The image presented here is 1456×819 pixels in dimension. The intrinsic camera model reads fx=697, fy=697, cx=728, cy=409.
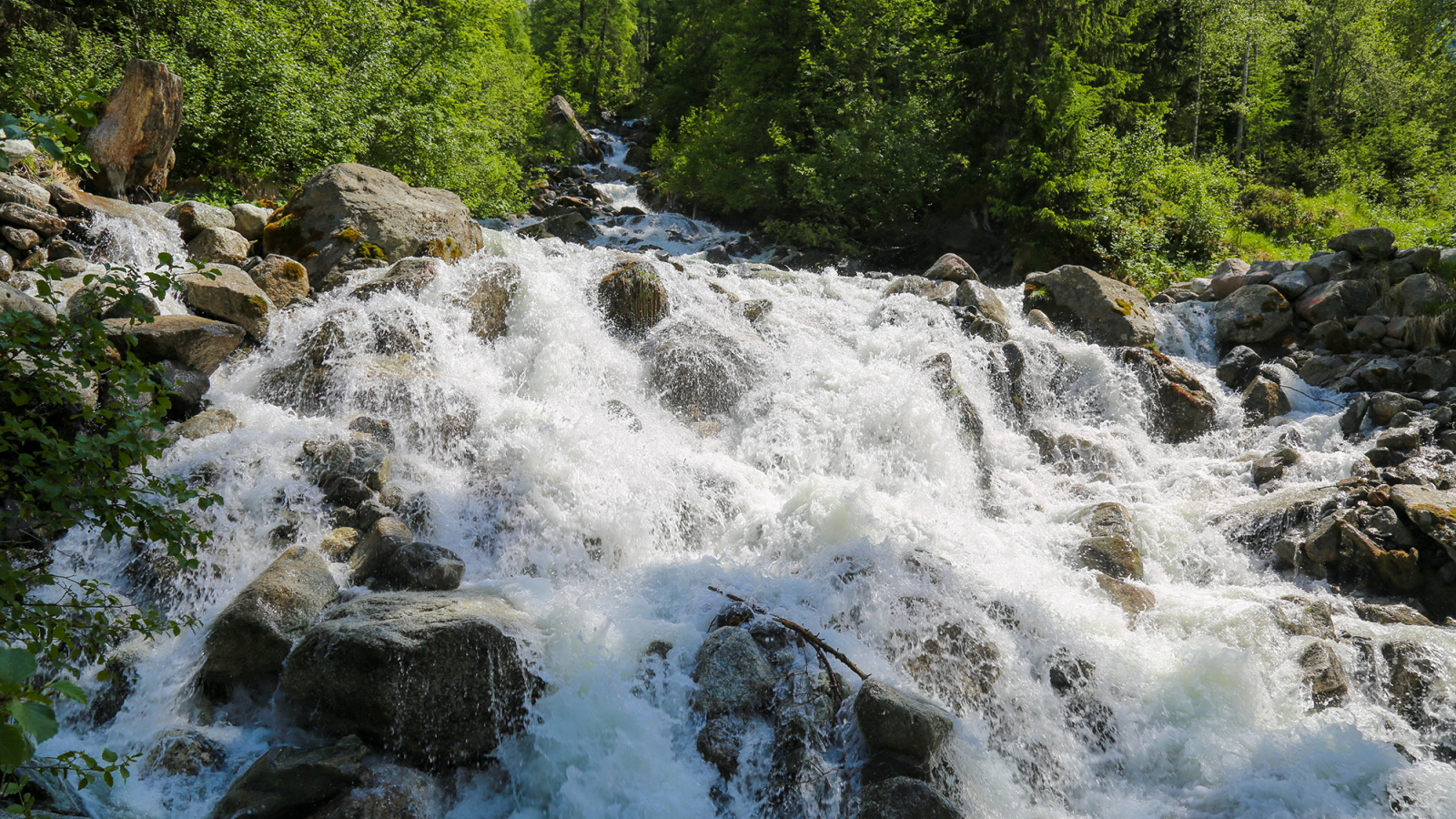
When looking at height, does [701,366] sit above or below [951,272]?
above

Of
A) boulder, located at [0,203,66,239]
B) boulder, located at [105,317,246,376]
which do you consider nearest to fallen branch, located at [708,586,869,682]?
boulder, located at [105,317,246,376]

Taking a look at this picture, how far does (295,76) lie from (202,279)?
19.8 feet

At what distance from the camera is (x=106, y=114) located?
9.63 metres

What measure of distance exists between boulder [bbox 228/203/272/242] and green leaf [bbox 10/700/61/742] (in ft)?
35.1

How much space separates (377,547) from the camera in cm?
576

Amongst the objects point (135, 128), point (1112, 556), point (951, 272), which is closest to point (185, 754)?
point (1112, 556)

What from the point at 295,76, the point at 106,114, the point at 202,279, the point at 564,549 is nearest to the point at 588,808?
the point at 564,549

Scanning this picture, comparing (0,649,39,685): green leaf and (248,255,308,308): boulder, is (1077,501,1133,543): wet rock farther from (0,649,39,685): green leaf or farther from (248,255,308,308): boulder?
(248,255,308,308): boulder

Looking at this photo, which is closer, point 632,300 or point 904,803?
point 904,803

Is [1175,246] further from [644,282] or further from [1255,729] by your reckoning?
[1255,729]

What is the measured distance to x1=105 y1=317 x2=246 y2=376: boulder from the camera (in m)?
7.05

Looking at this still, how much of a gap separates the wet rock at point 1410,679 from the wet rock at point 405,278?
424 inches

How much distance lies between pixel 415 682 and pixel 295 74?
11.9 meters

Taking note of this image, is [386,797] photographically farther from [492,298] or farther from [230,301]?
[492,298]
